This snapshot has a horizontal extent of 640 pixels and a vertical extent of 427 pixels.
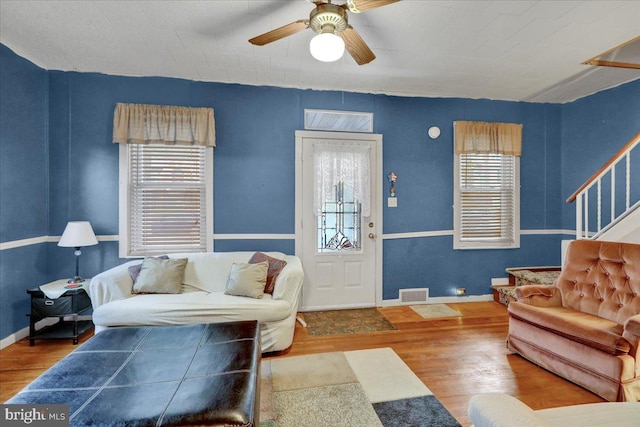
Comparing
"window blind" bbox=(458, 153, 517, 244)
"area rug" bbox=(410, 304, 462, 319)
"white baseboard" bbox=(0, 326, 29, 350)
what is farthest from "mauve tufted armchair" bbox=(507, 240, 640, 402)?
"white baseboard" bbox=(0, 326, 29, 350)

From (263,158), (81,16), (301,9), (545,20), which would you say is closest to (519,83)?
(545,20)

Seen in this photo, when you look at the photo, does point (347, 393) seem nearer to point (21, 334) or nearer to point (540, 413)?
point (540, 413)

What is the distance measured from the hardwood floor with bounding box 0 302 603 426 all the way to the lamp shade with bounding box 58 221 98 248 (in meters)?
0.96

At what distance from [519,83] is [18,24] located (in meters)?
5.16

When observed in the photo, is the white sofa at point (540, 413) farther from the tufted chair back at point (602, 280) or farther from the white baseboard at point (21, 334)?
the white baseboard at point (21, 334)

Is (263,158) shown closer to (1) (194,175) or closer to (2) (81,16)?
(1) (194,175)

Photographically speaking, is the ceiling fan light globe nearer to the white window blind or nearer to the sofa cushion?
the sofa cushion

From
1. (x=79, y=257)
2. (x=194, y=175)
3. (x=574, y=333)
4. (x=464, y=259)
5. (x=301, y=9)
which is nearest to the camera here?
(x=574, y=333)

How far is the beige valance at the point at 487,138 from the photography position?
430 centimetres

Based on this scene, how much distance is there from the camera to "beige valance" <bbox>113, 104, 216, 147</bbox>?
11.5 feet

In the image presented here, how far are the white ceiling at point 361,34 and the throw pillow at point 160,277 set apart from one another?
2103mm

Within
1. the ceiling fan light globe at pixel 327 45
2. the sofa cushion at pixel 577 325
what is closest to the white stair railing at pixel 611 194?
the sofa cushion at pixel 577 325

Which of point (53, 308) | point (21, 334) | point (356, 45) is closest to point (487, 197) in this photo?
point (356, 45)

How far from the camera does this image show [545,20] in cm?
257
